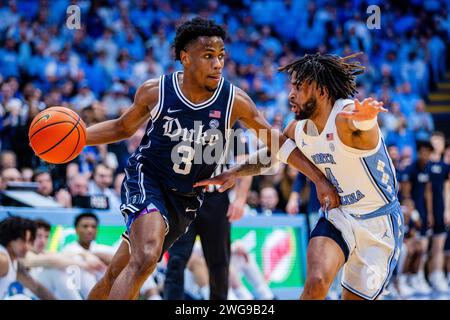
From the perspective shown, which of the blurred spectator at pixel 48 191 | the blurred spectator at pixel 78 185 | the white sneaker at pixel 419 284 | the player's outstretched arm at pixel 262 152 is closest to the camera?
the player's outstretched arm at pixel 262 152

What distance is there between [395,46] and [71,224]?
12390mm

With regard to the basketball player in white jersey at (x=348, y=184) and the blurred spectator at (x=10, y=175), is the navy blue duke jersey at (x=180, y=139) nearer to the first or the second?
the basketball player in white jersey at (x=348, y=184)

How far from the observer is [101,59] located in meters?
13.4

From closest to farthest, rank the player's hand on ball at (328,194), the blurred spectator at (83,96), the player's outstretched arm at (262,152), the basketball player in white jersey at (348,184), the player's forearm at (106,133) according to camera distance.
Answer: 1. the basketball player in white jersey at (348,184)
2. the player's hand on ball at (328,194)
3. the player's outstretched arm at (262,152)
4. the player's forearm at (106,133)
5. the blurred spectator at (83,96)

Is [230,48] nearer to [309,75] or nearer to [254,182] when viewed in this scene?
[254,182]

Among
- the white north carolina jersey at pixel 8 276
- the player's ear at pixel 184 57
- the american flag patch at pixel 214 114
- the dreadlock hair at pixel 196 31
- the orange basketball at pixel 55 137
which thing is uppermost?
the dreadlock hair at pixel 196 31

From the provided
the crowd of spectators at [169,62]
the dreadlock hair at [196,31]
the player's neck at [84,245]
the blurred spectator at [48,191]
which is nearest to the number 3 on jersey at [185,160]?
the dreadlock hair at [196,31]

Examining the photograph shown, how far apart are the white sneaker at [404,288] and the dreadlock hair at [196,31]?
693 centimetres

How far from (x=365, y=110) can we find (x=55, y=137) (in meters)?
2.26

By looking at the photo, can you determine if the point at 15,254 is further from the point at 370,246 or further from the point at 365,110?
the point at 365,110

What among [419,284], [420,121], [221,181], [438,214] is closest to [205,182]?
[221,181]

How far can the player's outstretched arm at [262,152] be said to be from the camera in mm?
5207

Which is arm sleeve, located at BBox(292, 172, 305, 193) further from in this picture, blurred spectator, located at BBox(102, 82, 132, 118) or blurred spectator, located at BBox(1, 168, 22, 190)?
blurred spectator, located at BBox(1, 168, 22, 190)

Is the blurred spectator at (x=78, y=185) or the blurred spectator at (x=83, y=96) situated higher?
the blurred spectator at (x=83, y=96)
